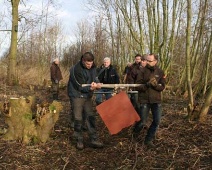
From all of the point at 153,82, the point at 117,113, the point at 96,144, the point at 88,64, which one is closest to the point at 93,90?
the point at 88,64

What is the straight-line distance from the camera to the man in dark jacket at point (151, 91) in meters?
5.23

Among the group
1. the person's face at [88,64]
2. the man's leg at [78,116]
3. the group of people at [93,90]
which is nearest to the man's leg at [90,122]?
the group of people at [93,90]

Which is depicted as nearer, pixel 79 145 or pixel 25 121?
pixel 79 145

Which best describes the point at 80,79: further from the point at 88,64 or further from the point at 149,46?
the point at 149,46

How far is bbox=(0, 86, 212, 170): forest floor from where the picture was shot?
15.0 ft

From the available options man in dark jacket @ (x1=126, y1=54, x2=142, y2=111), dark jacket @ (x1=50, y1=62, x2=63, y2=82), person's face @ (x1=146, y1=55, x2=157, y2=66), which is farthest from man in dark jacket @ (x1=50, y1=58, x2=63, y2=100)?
person's face @ (x1=146, y1=55, x2=157, y2=66)

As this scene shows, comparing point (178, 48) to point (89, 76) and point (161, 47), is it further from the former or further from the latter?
point (89, 76)

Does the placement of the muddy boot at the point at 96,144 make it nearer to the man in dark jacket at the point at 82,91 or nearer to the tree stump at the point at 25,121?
the man in dark jacket at the point at 82,91

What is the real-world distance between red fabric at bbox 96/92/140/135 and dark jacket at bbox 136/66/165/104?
0.27 metres

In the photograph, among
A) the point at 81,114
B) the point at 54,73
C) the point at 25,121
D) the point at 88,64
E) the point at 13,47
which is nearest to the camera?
the point at 88,64

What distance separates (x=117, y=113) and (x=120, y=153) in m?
0.72

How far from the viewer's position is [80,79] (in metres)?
5.27

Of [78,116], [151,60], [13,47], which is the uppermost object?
[13,47]

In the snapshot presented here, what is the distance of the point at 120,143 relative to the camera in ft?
18.0
